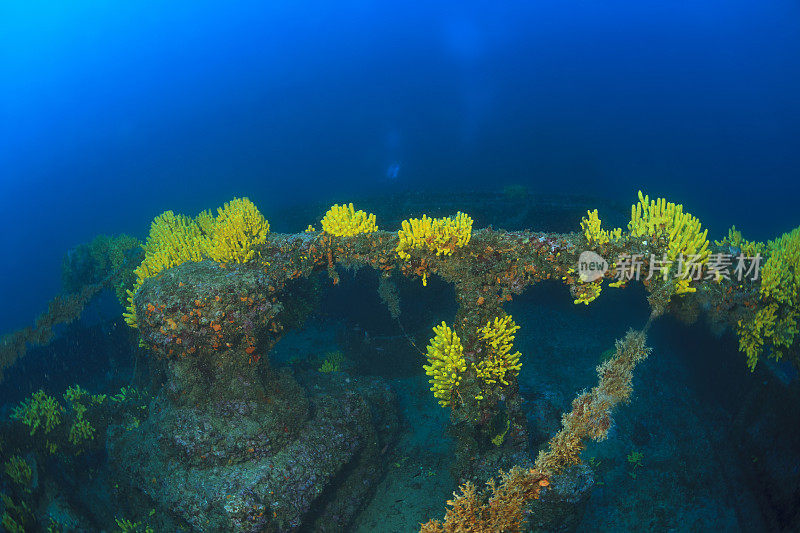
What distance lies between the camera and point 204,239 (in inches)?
337

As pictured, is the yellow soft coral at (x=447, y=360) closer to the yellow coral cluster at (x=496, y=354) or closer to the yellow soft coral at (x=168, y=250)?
the yellow coral cluster at (x=496, y=354)

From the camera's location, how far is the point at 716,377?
30.4 ft

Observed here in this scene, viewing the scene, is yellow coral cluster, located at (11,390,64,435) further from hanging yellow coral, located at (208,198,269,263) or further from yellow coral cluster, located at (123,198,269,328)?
hanging yellow coral, located at (208,198,269,263)

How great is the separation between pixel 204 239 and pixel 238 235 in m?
1.73

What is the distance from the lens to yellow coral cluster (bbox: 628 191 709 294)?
5805 millimetres

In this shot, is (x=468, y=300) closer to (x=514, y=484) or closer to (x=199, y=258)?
(x=514, y=484)

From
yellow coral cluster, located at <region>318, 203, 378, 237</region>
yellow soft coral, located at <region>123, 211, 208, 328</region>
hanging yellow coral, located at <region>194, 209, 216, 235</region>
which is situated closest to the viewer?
yellow coral cluster, located at <region>318, 203, 378, 237</region>

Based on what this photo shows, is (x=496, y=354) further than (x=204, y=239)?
No

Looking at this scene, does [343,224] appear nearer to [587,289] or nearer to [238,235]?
[238,235]

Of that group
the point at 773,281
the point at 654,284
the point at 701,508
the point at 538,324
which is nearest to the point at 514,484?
the point at 654,284

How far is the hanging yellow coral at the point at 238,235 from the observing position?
7266mm

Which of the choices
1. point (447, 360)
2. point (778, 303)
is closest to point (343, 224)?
point (447, 360)

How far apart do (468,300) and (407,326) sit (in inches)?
194

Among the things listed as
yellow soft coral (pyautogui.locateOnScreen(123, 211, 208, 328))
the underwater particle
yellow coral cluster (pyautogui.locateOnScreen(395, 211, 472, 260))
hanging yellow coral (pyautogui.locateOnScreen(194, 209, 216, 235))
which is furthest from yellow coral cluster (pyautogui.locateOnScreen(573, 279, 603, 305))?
hanging yellow coral (pyautogui.locateOnScreen(194, 209, 216, 235))
